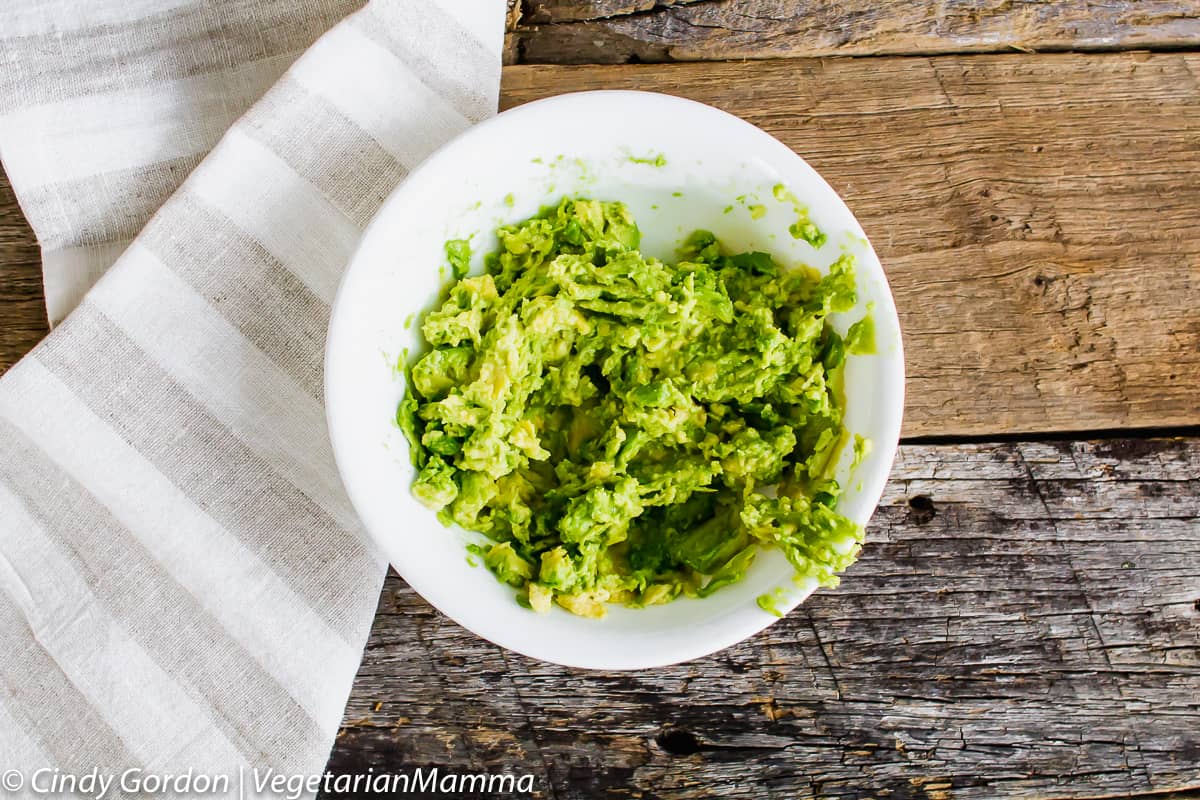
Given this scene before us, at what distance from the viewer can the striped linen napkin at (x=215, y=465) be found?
66.2 inches

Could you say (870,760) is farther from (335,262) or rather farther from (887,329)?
(335,262)

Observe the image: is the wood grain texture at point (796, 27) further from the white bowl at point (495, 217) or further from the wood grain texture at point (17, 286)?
the wood grain texture at point (17, 286)

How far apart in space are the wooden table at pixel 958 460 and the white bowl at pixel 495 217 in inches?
17.2

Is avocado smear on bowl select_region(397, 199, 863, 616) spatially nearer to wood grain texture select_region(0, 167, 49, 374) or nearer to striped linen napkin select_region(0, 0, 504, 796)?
striped linen napkin select_region(0, 0, 504, 796)

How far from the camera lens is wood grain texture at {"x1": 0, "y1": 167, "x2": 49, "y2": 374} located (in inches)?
75.1

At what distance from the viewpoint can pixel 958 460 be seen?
1909 mm

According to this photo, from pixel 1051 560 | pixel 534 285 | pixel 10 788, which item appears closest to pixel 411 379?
pixel 534 285

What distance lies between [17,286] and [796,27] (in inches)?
69.9

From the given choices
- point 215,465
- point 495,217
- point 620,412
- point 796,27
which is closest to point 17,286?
point 215,465

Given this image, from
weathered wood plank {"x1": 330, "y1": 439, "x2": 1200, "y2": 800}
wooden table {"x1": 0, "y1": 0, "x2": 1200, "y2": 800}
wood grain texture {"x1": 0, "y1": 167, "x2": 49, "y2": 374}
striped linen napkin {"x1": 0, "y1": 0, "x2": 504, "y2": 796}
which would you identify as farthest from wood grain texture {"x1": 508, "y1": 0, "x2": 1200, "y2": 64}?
wood grain texture {"x1": 0, "y1": 167, "x2": 49, "y2": 374}

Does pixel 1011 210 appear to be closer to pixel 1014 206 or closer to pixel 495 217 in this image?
pixel 1014 206

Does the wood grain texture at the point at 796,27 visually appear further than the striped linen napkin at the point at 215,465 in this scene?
Yes

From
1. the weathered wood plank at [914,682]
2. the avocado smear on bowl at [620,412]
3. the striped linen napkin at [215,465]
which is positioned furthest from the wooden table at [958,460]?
the avocado smear on bowl at [620,412]

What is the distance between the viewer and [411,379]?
1556 millimetres
